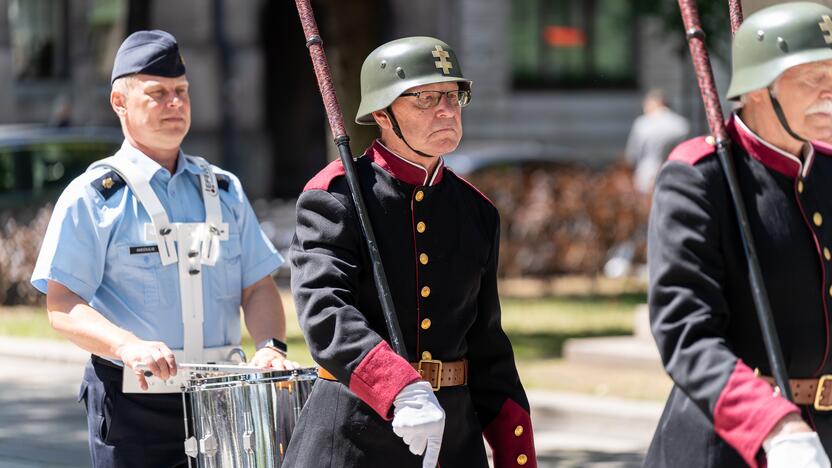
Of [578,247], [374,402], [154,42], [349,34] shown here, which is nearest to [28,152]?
[349,34]

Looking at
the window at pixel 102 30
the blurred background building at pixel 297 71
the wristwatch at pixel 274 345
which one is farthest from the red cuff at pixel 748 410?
the window at pixel 102 30

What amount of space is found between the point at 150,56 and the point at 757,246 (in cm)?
203

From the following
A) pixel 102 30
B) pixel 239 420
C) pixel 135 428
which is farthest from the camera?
pixel 102 30

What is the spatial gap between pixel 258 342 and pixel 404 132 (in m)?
1.11

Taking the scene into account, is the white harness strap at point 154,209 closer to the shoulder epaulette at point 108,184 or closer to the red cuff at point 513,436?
the shoulder epaulette at point 108,184

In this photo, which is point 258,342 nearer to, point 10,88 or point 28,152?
point 28,152

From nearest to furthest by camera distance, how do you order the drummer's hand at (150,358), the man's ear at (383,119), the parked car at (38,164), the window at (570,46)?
1. the man's ear at (383,119)
2. the drummer's hand at (150,358)
3. the parked car at (38,164)
4. the window at (570,46)

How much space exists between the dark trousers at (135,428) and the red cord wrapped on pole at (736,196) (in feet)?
6.15

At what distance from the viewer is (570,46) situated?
100ft

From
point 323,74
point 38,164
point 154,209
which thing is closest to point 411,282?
point 323,74

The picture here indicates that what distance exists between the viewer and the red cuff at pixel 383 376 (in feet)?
13.2

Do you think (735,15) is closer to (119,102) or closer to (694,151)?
(694,151)

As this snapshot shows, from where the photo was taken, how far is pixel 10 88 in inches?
1137

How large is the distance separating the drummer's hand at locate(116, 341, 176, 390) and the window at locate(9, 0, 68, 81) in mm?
25598
